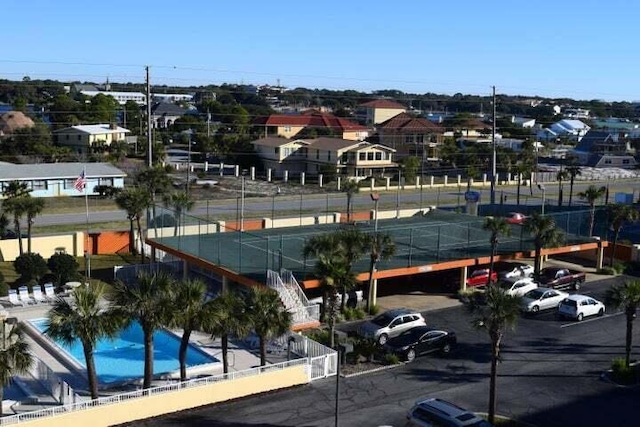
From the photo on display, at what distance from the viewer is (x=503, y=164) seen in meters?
98.6

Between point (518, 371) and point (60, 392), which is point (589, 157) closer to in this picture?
point (518, 371)

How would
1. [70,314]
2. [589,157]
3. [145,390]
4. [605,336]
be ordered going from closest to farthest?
[70,314]
[145,390]
[605,336]
[589,157]

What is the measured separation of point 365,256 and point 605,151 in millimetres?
106453

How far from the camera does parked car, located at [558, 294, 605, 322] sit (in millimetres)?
33281

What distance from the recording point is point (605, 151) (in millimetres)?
131250

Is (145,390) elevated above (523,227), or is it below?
below

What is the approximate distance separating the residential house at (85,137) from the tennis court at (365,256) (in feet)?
176

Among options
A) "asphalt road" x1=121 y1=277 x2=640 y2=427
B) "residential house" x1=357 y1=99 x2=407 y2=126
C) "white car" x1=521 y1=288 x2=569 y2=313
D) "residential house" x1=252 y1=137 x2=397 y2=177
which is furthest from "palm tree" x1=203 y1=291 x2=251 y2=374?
"residential house" x1=357 y1=99 x2=407 y2=126

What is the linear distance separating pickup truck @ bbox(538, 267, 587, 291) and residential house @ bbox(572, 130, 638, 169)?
275 feet

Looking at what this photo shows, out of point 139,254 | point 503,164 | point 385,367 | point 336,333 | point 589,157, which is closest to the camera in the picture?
point 385,367

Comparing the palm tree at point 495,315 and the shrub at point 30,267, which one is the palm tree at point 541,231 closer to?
the palm tree at point 495,315

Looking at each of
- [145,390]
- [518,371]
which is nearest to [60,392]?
[145,390]

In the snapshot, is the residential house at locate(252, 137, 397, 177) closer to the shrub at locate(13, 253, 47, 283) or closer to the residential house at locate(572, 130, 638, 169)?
the residential house at locate(572, 130, 638, 169)

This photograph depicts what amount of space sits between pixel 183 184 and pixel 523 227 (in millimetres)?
41104
